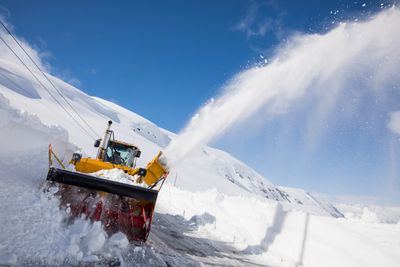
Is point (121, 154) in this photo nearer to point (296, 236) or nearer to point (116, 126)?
point (296, 236)

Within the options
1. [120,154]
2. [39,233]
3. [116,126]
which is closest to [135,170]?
[120,154]

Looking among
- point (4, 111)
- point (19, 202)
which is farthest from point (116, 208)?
point (4, 111)

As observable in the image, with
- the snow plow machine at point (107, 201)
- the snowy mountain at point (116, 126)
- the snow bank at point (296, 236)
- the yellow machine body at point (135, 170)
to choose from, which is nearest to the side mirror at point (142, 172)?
the yellow machine body at point (135, 170)

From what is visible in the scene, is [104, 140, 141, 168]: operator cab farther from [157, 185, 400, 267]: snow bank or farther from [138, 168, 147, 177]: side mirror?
[157, 185, 400, 267]: snow bank

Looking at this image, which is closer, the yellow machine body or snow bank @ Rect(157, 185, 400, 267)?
snow bank @ Rect(157, 185, 400, 267)

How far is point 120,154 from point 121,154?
0.04 m

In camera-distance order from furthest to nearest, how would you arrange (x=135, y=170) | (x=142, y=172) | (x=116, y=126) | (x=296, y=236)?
(x=116, y=126)
(x=296, y=236)
(x=135, y=170)
(x=142, y=172)

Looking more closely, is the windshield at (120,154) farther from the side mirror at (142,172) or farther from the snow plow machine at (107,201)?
the snow plow machine at (107,201)

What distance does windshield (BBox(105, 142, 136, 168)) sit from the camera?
387 inches

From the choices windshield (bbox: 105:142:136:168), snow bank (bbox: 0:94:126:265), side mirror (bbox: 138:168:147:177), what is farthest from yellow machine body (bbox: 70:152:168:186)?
snow bank (bbox: 0:94:126:265)

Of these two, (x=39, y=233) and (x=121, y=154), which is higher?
(x=121, y=154)

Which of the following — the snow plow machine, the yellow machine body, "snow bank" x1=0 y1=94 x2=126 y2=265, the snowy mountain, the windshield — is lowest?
"snow bank" x1=0 y1=94 x2=126 y2=265

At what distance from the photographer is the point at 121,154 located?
395 inches

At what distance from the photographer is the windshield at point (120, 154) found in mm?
9820
